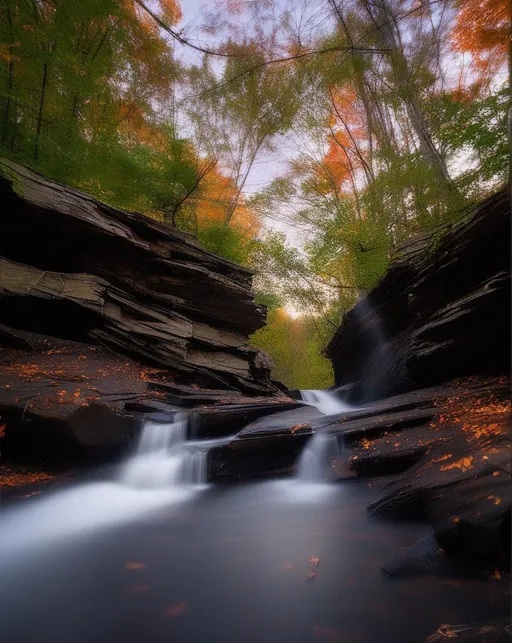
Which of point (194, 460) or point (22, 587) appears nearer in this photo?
point (22, 587)

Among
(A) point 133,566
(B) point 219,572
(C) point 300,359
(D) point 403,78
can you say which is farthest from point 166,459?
(C) point 300,359

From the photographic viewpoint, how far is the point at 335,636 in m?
2.18

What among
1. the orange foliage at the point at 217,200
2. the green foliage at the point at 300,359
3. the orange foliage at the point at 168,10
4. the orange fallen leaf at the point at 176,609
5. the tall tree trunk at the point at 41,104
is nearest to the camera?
the orange fallen leaf at the point at 176,609

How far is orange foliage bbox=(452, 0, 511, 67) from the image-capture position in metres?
5.96

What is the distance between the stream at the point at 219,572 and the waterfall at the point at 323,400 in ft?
29.0

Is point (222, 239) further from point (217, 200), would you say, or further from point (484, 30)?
point (484, 30)

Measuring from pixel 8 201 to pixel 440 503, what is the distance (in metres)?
10.9

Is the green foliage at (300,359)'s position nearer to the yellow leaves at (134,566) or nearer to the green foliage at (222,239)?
the green foliage at (222,239)

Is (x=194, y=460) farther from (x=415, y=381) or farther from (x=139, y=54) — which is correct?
(x=139, y=54)

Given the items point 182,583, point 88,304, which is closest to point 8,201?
point 88,304

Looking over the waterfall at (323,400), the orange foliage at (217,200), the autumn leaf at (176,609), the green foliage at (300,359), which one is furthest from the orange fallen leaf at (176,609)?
the green foliage at (300,359)

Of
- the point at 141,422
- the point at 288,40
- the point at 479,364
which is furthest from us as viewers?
the point at 479,364

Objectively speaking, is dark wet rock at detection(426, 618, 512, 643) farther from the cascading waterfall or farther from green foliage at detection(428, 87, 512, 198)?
green foliage at detection(428, 87, 512, 198)

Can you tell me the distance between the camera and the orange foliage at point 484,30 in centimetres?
596
